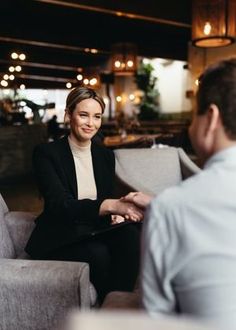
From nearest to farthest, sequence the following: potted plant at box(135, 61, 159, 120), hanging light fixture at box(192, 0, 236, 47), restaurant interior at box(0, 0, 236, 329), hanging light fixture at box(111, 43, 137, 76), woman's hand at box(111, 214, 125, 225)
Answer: woman's hand at box(111, 214, 125, 225), hanging light fixture at box(192, 0, 236, 47), restaurant interior at box(0, 0, 236, 329), hanging light fixture at box(111, 43, 137, 76), potted plant at box(135, 61, 159, 120)

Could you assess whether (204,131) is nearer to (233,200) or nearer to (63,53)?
(233,200)

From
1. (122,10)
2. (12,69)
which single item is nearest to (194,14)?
(122,10)

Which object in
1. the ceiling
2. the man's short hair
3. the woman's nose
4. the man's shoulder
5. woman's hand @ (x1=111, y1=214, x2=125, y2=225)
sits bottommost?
woman's hand @ (x1=111, y1=214, x2=125, y2=225)

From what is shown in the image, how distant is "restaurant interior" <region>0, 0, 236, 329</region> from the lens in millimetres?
6219

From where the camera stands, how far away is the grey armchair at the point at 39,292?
169cm

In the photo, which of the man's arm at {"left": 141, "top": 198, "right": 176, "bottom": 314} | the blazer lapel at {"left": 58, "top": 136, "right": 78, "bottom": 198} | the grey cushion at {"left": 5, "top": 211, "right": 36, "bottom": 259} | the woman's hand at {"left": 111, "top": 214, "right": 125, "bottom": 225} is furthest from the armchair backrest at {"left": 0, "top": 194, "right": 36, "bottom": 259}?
the man's arm at {"left": 141, "top": 198, "right": 176, "bottom": 314}

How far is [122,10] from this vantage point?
24.6 feet

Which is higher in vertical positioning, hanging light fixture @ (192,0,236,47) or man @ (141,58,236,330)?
hanging light fixture @ (192,0,236,47)

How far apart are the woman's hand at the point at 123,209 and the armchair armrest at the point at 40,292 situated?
326mm

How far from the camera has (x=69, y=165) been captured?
2.40 metres

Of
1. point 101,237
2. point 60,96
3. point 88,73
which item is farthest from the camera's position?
point 60,96

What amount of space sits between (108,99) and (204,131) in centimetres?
2030

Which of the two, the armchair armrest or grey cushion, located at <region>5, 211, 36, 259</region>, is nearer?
the armchair armrest

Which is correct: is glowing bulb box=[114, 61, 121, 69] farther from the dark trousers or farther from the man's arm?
the man's arm
